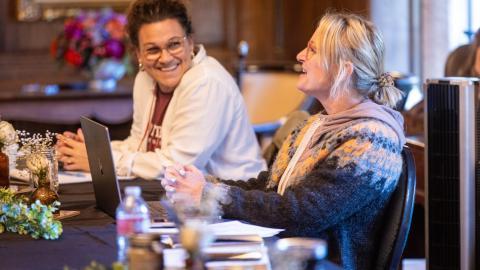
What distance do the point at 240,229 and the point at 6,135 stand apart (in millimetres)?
913

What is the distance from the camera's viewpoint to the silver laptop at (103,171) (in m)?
2.53

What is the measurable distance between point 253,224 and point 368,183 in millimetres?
296

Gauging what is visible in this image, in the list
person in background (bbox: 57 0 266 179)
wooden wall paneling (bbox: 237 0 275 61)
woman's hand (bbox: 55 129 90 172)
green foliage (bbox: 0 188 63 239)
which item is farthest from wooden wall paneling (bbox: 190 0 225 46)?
green foliage (bbox: 0 188 63 239)

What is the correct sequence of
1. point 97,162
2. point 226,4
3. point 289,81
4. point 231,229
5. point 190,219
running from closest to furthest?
Result: point 190,219 < point 231,229 < point 97,162 < point 289,81 < point 226,4

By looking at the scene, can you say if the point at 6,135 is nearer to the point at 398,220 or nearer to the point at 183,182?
the point at 183,182

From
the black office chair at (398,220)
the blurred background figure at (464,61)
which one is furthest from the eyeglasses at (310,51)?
the blurred background figure at (464,61)

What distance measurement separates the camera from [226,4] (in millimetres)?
8266

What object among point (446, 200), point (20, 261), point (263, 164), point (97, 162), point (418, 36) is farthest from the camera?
point (418, 36)

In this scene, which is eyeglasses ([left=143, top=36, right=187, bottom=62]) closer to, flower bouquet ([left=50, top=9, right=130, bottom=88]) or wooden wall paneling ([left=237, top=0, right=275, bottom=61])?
flower bouquet ([left=50, top=9, right=130, bottom=88])

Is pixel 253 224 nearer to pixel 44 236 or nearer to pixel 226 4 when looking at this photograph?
pixel 44 236

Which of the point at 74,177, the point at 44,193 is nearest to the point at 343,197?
the point at 44,193

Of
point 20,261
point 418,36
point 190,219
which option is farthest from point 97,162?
point 418,36

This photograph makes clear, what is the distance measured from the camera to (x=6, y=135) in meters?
2.92

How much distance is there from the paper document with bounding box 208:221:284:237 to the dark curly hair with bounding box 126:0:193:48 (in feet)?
4.26
